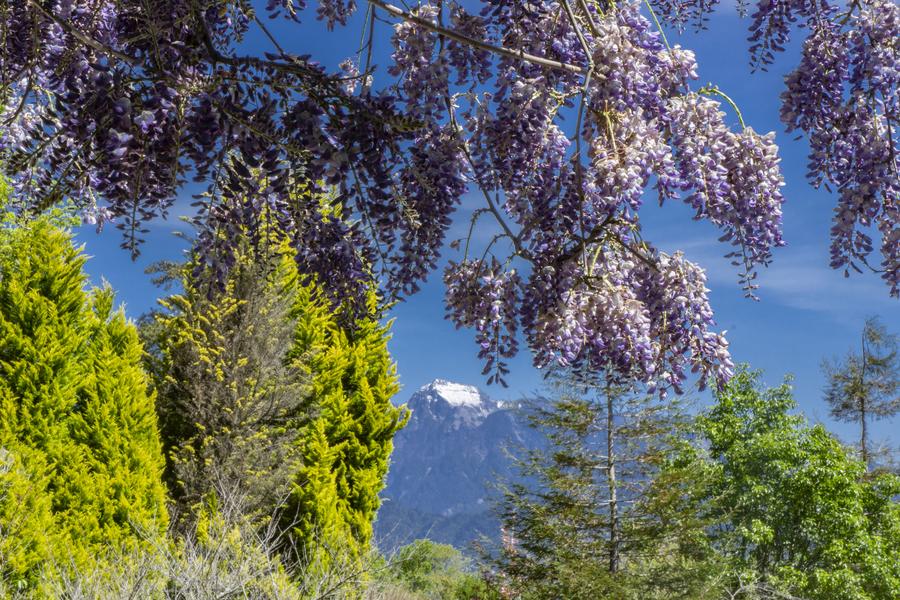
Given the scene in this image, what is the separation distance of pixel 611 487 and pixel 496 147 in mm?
8399

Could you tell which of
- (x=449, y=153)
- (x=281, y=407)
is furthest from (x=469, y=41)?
(x=281, y=407)

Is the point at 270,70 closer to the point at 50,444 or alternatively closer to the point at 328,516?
the point at 50,444

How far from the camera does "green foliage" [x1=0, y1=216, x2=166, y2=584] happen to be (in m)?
7.93

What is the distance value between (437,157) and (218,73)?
0.75 metres

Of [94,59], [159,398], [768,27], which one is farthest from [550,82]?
[159,398]

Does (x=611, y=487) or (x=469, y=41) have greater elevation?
(x=611, y=487)

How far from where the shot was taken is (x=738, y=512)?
59.7 ft

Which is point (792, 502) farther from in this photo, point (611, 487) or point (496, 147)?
point (496, 147)

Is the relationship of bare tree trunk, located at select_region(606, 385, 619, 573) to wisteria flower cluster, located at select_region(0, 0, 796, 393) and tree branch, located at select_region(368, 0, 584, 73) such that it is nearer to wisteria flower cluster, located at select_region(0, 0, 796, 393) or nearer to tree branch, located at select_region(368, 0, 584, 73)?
wisteria flower cluster, located at select_region(0, 0, 796, 393)

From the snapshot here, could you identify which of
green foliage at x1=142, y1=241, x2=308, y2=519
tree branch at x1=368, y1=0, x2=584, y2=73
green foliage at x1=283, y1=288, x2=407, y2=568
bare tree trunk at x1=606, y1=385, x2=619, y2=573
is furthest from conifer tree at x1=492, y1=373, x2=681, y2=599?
tree branch at x1=368, y1=0, x2=584, y2=73

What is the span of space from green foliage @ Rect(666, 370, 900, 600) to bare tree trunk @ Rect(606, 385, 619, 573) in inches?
202

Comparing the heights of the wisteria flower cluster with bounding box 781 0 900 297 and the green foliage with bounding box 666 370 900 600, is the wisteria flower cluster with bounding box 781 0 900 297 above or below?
below

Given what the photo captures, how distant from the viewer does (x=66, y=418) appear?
28.7 ft

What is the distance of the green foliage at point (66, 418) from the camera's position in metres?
7.93
